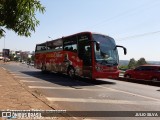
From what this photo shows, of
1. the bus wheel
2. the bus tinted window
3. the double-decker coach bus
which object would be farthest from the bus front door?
the bus wheel

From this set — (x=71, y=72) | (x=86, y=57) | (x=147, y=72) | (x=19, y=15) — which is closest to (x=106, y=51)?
(x=86, y=57)

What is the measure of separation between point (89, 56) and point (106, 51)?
120 centimetres

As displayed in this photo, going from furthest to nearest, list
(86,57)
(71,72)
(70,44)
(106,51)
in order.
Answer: (70,44), (71,72), (86,57), (106,51)

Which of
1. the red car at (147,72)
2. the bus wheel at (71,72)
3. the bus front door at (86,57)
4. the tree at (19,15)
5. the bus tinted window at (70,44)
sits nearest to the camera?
the tree at (19,15)

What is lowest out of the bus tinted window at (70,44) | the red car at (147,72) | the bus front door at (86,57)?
the red car at (147,72)

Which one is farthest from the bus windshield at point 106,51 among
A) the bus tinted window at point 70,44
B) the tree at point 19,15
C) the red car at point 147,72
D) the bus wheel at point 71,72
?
the tree at point 19,15

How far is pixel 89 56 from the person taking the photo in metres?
20.1

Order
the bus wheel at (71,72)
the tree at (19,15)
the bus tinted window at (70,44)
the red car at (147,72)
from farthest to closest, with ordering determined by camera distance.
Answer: the red car at (147,72)
the bus wheel at (71,72)
the bus tinted window at (70,44)
the tree at (19,15)

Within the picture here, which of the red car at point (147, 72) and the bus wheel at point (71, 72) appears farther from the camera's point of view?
the red car at point (147, 72)

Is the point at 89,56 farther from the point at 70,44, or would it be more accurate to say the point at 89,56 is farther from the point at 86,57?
the point at 70,44

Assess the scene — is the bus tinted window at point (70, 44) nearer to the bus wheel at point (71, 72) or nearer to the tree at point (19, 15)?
the bus wheel at point (71, 72)

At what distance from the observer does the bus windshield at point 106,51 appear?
19766mm

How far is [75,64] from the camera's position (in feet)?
72.8

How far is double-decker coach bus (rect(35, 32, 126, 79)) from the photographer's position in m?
19.7
